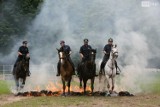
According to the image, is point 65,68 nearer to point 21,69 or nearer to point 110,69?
point 110,69

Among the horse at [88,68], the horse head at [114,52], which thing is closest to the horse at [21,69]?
the horse at [88,68]

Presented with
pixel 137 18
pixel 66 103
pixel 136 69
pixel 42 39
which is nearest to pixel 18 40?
pixel 42 39

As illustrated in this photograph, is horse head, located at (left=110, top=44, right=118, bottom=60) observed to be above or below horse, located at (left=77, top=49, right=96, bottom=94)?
above

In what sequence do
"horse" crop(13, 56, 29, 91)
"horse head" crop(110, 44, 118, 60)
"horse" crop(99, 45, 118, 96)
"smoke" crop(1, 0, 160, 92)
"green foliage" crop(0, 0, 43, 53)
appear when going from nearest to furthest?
"horse head" crop(110, 44, 118, 60)
"horse" crop(99, 45, 118, 96)
"horse" crop(13, 56, 29, 91)
"smoke" crop(1, 0, 160, 92)
"green foliage" crop(0, 0, 43, 53)

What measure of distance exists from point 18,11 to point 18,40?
4.26 meters

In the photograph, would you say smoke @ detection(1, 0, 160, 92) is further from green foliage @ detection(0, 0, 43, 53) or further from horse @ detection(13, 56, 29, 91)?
green foliage @ detection(0, 0, 43, 53)

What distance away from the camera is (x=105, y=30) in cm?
3728

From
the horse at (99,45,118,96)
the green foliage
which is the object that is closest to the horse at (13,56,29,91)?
the horse at (99,45,118,96)

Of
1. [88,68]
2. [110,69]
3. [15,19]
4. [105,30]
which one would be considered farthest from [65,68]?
[15,19]

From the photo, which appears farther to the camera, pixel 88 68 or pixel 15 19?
pixel 15 19

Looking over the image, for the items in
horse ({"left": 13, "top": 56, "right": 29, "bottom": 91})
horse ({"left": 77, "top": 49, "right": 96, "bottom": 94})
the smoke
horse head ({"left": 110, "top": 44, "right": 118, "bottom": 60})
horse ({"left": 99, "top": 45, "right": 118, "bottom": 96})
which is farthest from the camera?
the smoke

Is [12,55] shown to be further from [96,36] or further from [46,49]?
[96,36]

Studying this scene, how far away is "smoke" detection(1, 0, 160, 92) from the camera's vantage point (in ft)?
101

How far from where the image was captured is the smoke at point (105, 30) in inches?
1216
